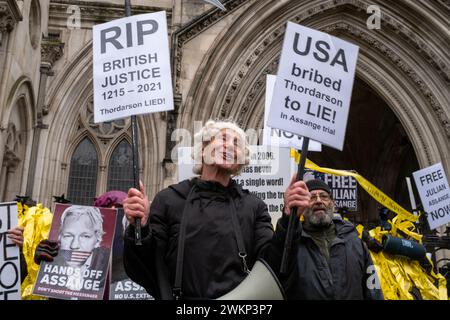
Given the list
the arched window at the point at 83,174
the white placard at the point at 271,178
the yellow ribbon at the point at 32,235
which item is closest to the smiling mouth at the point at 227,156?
the yellow ribbon at the point at 32,235

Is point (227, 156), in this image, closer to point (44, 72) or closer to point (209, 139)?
point (209, 139)

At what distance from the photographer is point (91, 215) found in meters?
3.84

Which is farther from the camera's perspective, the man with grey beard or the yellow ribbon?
the yellow ribbon

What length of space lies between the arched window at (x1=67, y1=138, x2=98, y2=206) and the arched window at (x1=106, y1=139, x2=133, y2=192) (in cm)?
37

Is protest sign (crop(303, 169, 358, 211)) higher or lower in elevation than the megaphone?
higher

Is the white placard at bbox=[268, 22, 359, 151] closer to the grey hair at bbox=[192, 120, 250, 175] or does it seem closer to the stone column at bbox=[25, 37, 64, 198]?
the grey hair at bbox=[192, 120, 250, 175]

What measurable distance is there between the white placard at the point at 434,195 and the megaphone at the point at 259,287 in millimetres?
6146

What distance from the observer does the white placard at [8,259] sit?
3325mm

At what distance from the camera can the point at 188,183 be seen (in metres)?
2.58

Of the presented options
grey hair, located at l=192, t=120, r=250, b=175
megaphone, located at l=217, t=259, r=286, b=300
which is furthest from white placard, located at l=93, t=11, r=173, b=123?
megaphone, located at l=217, t=259, r=286, b=300

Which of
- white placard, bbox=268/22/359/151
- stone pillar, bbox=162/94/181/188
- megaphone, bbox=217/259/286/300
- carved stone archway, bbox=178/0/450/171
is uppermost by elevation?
carved stone archway, bbox=178/0/450/171

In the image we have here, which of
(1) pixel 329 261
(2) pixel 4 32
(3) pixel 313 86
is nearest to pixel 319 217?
(1) pixel 329 261

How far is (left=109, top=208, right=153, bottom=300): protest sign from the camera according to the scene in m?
3.77

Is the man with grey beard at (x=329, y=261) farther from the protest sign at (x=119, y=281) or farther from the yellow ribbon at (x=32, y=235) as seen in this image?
the yellow ribbon at (x=32, y=235)
